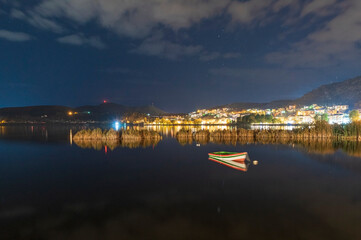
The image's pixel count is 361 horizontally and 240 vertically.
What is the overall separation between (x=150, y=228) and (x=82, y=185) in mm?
6995

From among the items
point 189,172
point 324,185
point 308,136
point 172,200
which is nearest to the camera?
point 172,200

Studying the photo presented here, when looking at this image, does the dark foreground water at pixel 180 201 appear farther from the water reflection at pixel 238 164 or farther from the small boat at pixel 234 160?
the small boat at pixel 234 160

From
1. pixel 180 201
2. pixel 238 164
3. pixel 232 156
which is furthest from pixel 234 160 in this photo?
pixel 180 201

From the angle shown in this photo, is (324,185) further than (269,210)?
Yes

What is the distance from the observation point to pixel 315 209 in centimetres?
953

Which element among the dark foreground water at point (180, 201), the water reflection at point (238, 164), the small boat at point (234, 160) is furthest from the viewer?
the small boat at point (234, 160)

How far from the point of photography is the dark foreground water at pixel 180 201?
7762 mm

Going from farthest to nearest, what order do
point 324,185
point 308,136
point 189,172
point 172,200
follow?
1. point 308,136
2. point 189,172
3. point 324,185
4. point 172,200

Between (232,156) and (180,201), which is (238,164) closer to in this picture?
(232,156)

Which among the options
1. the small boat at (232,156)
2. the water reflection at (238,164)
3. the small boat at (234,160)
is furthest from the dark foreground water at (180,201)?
the small boat at (232,156)

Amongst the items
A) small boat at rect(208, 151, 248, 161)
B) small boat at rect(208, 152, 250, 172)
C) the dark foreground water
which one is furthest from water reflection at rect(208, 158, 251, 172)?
the dark foreground water

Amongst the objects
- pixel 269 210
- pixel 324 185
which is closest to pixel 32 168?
pixel 269 210

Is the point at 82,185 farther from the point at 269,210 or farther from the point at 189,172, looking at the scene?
the point at 269,210

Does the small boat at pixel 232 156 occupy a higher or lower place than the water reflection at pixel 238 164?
higher
